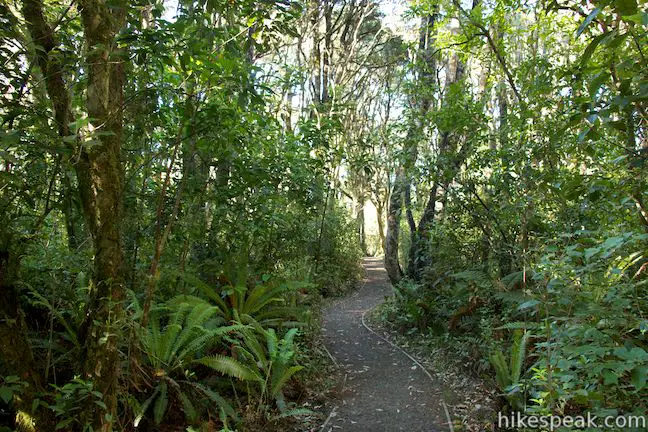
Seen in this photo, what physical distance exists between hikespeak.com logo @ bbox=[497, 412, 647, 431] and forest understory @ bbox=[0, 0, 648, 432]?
4 cm

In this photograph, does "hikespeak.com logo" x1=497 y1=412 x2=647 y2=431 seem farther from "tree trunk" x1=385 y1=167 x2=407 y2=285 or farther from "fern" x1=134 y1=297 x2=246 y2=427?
"tree trunk" x1=385 y1=167 x2=407 y2=285

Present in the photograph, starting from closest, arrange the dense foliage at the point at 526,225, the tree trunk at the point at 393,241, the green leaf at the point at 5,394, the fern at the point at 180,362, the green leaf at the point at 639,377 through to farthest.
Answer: the green leaf at the point at 639,377 < the green leaf at the point at 5,394 < the dense foliage at the point at 526,225 < the fern at the point at 180,362 < the tree trunk at the point at 393,241

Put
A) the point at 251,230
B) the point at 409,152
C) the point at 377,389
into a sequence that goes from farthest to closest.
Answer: the point at 409,152 → the point at 251,230 → the point at 377,389

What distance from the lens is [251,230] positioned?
6309 mm

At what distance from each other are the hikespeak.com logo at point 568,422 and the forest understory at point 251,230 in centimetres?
4

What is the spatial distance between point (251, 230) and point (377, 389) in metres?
2.76

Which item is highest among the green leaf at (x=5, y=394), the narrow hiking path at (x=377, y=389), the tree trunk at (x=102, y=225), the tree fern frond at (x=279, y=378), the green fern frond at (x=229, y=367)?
the tree trunk at (x=102, y=225)

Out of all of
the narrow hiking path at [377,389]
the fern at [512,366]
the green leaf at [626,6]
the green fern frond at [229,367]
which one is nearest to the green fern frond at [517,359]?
the fern at [512,366]

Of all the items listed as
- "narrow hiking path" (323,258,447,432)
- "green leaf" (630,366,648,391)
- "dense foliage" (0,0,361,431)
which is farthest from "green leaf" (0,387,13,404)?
"green leaf" (630,366,648,391)

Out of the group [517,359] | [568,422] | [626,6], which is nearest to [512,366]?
[517,359]

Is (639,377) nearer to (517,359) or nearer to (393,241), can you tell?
(517,359)

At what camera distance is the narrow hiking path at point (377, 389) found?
188 inches

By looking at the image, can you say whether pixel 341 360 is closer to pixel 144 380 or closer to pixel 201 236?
pixel 201 236

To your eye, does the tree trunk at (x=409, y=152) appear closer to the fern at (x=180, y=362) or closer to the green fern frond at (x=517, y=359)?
the green fern frond at (x=517, y=359)
